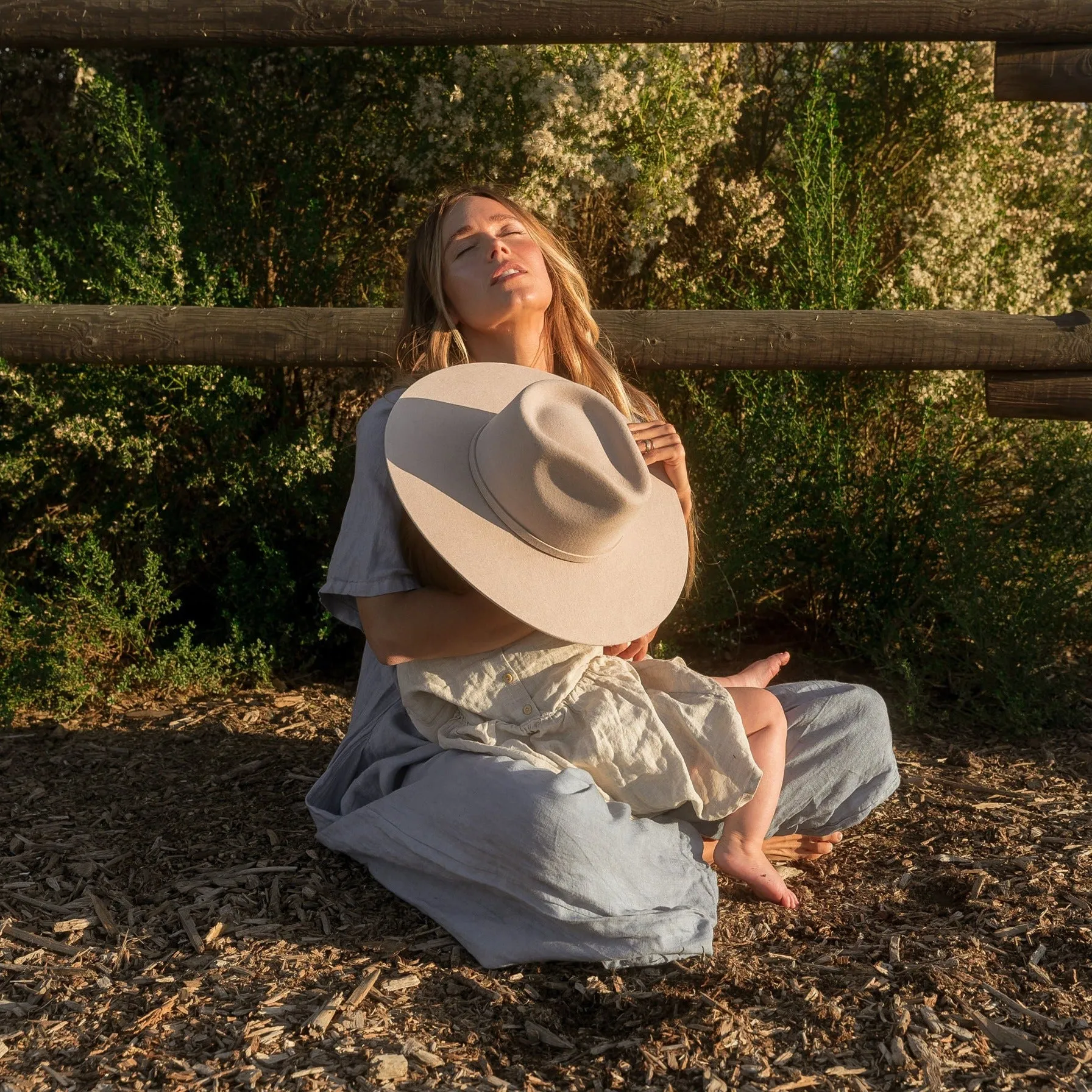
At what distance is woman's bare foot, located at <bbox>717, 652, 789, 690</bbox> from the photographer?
267cm

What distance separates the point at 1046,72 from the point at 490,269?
1.74 meters

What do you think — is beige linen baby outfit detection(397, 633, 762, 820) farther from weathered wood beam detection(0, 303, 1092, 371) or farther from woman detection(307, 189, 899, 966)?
weathered wood beam detection(0, 303, 1092, 371)

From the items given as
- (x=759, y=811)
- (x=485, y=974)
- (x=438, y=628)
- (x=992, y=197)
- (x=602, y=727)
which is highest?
(x=992, y=197)

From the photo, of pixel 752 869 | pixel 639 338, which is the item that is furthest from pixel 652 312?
pixel 752 869

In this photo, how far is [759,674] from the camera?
271 cm

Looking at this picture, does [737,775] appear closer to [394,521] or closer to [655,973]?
[655,973]

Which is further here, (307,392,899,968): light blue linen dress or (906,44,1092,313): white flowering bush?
(906,44,1092,313): white flowering bush

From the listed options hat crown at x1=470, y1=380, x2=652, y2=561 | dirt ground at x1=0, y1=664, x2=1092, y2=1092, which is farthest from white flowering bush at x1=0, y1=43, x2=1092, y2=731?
hat crown at x1=470, y1=380, x2=652, y2=561

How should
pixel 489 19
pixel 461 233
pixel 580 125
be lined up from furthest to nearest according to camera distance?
pixel 580 125 → pixel 489 19 → pixel 461 233

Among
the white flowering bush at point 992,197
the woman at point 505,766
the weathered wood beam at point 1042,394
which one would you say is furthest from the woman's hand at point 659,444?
the white flowering bush at point 992,197

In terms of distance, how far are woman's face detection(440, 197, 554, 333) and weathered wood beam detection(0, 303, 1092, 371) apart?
66cm

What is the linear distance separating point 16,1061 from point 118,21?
8.16 feet

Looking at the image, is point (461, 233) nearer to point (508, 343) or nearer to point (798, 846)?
point (508, 343)

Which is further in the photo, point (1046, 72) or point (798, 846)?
point (1046, 72)
